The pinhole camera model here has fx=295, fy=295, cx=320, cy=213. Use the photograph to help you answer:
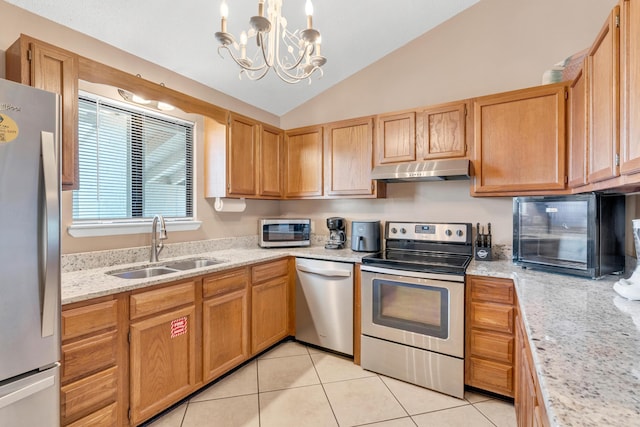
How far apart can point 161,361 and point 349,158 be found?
2.29 meters

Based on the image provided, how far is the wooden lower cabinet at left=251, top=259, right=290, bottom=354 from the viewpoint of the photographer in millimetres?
2547

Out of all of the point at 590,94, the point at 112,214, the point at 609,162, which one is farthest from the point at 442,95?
the point at 112,214

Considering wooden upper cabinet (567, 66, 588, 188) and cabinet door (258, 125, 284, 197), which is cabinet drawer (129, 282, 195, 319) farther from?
wooden upper cabinet (567, 66, 588, 188)

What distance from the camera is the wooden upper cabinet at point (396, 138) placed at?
267 centimetres

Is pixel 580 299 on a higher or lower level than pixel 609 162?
lower

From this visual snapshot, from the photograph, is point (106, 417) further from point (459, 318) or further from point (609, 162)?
point (609, 162)

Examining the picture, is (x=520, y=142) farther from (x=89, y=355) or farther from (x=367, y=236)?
(x=89, y=355)

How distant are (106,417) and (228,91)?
2.74 m

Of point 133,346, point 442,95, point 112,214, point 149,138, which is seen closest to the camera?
point 133,346

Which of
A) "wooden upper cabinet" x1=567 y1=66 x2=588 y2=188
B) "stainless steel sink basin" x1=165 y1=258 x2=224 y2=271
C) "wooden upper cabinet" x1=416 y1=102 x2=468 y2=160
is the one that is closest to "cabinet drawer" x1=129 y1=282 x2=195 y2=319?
"stainless steel sink basin" x1=165 y1=258 x2=224 y2=271

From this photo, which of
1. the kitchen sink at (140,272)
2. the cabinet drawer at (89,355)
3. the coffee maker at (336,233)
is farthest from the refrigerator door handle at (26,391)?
the coffee maker at (336,233)


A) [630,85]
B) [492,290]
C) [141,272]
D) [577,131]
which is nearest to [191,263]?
[141,272]

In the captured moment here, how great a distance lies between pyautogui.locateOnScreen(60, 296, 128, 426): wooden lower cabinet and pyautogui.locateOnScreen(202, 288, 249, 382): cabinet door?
55 cm

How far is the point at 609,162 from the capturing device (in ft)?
4.19
